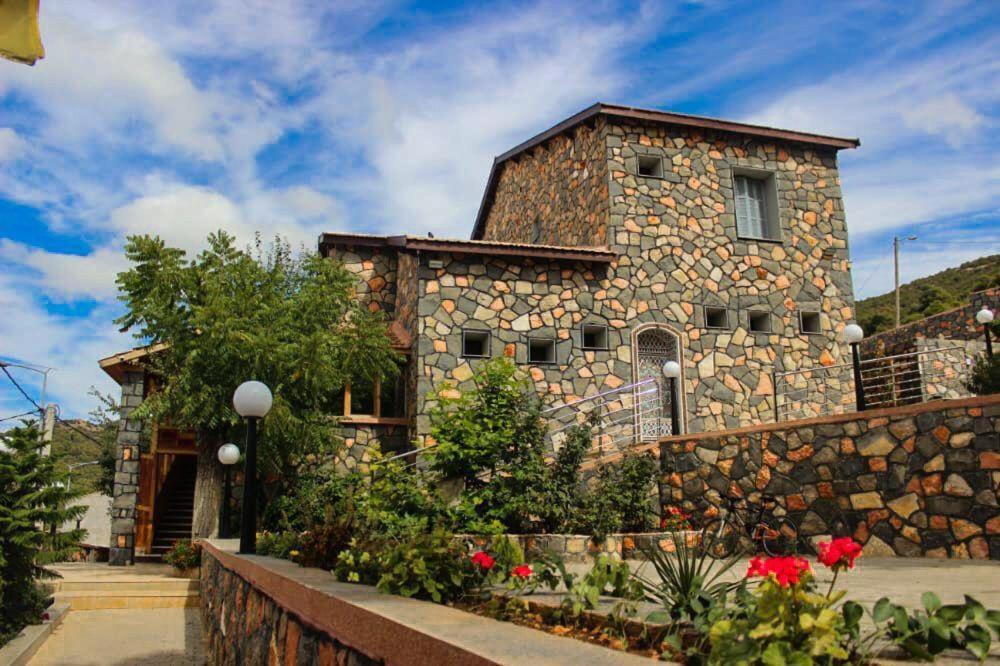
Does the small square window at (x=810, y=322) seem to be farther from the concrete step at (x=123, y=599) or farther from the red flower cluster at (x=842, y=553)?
the red flower cluster at (x=842, y=553)

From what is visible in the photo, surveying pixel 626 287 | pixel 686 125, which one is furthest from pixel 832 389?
pixel 686 125

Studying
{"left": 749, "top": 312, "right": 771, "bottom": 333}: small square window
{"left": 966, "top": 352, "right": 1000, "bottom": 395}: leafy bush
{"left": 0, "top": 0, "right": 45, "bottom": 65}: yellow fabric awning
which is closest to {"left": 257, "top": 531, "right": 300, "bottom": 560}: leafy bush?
{"left": 0, "top": 0, "right": 45, "bottom": 65}: yellow fabric awning

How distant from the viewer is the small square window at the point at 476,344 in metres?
14.2

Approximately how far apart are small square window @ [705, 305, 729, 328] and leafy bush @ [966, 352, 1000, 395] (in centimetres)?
439

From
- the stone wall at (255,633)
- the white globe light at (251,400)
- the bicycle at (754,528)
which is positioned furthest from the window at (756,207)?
the stone wall at (255,633)

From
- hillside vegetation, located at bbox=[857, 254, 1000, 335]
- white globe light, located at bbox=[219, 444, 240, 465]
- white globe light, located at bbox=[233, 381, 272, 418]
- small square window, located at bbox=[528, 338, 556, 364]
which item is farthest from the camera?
hillside vegetation, located at bbox=[857, 254, 1000, 335]

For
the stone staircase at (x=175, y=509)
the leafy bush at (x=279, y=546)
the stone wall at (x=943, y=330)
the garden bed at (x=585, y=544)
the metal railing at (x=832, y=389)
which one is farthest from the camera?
the stone wall at (x=943, y=330)

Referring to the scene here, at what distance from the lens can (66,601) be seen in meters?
11.6

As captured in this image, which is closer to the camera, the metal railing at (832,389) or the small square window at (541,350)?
the small square window at (541,350)

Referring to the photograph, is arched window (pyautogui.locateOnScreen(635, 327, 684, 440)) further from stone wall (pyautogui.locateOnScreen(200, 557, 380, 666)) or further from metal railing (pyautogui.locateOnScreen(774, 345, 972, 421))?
stone wall (pyautogui.locateOnScreen(200, 557, 380, 666))

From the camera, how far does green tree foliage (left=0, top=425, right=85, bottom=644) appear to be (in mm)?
8805

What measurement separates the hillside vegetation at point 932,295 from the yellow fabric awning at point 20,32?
1327 inches

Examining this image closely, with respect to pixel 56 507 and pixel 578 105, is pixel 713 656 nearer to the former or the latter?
pixel 56 507

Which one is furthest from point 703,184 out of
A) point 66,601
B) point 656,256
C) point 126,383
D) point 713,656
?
point 713,656
